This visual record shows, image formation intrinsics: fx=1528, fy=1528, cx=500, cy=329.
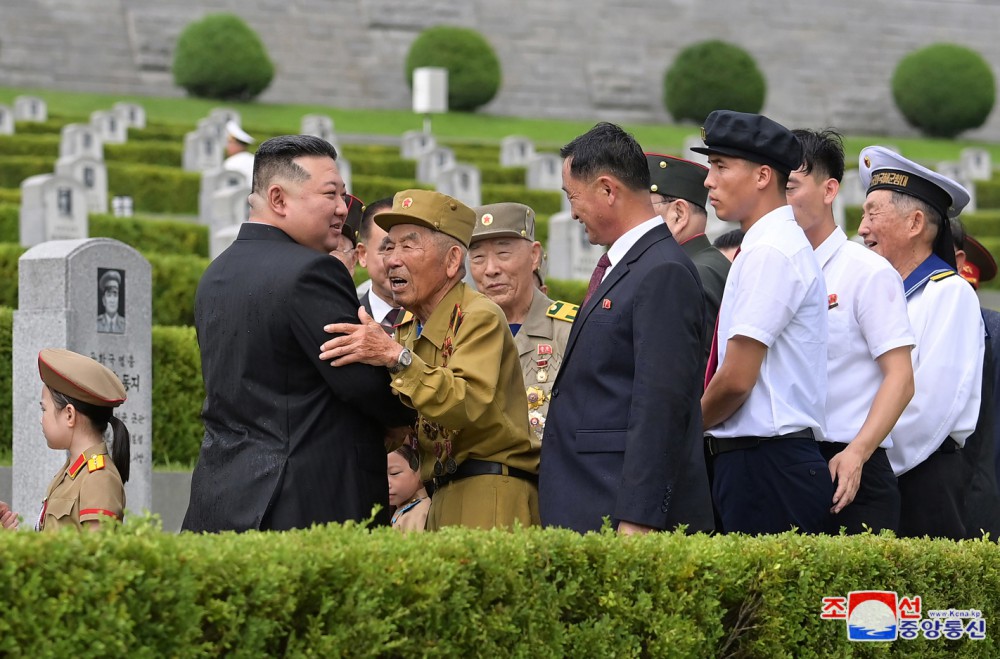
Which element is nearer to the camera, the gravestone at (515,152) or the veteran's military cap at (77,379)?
the veteran's military cap at (77,379)

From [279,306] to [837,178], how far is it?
6.97 feet

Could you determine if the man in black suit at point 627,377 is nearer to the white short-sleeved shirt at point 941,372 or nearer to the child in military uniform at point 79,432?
the white short-sleeved shirt at point 941,372

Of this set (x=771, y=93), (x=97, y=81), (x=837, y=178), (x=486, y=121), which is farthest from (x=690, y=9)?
(x=837, y=178)

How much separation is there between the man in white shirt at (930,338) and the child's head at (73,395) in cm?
271

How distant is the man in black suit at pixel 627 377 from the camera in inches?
167

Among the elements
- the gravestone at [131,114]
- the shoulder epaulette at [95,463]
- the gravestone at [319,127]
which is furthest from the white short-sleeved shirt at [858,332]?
the gravestone at [131,114]

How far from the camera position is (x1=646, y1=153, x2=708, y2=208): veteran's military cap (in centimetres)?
602

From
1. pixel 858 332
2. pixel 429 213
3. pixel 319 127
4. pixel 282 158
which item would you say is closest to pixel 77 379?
pixel 282 158

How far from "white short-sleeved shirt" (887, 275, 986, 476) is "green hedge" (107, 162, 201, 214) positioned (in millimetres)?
15788

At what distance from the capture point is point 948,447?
211 inches

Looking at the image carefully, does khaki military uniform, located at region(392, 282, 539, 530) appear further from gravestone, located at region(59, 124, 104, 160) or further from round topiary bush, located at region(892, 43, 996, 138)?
round topiary bush, located at region(892, 43, 996, 138)

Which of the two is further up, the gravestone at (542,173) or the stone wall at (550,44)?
the stone wall at (550,44)

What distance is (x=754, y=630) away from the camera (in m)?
4.09

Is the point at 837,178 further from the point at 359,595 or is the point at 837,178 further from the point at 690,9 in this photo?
the point at 690,9
